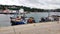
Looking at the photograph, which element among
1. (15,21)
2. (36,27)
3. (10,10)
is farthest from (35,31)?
(10,10)

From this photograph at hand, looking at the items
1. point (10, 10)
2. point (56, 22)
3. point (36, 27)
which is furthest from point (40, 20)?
point (10, 10)

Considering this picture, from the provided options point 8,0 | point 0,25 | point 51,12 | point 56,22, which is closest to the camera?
point 8,0

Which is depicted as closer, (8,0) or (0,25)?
(8,0)

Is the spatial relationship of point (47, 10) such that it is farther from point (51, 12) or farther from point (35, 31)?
point (35, 31)

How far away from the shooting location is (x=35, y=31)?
40.3 inches

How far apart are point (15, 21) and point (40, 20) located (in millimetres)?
205

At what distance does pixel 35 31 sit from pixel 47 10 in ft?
0.56

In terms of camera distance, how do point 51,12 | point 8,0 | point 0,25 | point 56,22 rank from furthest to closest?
1. point 56,22
2. point 51,12
3. point 0,25
4. point 8,0

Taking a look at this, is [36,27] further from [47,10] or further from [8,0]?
[8,0]

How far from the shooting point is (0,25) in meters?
0.90

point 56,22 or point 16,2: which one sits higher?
point 16,2

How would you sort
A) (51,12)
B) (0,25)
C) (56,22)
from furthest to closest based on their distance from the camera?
1. (56,22)
2. (51,12)
3. (0,25)

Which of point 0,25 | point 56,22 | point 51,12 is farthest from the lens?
point 56,22

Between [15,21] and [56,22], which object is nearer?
[15,21]
